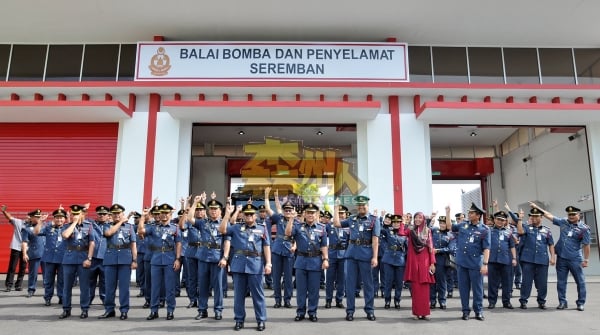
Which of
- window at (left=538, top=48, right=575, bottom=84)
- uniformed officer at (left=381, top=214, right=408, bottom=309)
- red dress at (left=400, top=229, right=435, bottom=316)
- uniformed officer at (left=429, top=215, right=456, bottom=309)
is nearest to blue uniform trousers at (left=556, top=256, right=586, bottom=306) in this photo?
uniformed officer at (left=429, top=215, right=456, bottom=309)

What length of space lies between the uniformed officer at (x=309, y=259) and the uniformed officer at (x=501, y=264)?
10.5ft

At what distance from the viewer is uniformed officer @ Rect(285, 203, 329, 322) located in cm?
602

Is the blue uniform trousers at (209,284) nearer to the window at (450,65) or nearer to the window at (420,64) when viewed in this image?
the window at (420,64)

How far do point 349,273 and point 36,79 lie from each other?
34.8 ft

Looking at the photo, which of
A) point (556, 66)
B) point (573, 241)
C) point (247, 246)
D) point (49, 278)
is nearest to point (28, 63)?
point (49, 278)

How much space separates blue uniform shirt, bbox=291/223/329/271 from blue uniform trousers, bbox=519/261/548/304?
370 cm

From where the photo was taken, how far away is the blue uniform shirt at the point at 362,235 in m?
6.21

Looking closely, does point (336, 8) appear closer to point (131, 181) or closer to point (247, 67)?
point (247, 67)

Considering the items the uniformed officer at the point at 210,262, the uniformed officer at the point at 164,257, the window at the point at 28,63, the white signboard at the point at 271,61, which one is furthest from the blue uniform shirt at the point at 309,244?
the window at the point at 28,63

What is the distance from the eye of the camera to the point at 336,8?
35.0 feet

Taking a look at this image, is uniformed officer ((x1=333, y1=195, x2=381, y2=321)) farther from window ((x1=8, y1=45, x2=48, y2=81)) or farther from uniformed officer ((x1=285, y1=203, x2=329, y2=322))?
window ((x1=8, y1=45, x2=48, y2=81))

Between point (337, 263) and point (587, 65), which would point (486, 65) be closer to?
point (587, 65)

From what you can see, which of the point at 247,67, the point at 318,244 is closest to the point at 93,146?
the point at 247,67

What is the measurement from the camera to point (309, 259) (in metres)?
6.12
